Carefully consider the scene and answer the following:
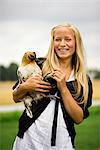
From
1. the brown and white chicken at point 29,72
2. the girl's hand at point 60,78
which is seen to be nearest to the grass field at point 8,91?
the brown and white chicken at point 29,72

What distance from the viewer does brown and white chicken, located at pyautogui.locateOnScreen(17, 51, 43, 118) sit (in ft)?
4.76

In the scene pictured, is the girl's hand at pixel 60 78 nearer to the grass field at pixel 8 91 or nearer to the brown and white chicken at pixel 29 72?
the brown and white chicken at pixel 29 72

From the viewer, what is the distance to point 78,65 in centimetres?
145

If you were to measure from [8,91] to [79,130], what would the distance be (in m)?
0.47

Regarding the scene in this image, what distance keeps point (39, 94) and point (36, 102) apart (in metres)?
0.03

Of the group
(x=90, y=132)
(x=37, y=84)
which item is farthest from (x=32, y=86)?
(x=90, y=132)

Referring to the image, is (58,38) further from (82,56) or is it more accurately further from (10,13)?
(10,13)

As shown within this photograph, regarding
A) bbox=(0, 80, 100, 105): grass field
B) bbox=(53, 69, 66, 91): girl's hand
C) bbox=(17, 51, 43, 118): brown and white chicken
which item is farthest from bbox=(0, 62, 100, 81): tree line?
bbox=(53, 69, 66, 91): girl's hand

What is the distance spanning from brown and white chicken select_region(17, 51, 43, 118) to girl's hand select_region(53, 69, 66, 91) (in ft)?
0.31

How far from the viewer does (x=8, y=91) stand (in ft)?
6.98

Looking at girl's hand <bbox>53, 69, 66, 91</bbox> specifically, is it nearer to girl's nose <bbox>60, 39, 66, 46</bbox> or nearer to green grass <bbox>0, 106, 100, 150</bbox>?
girl's nose <bbox>60, 39, 66, 46</bbox>

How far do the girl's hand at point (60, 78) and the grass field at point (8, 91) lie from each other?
767 millimetres

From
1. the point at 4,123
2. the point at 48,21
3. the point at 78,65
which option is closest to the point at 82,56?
the point at 78,65

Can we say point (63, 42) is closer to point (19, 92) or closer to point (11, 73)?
point (19, 92)
